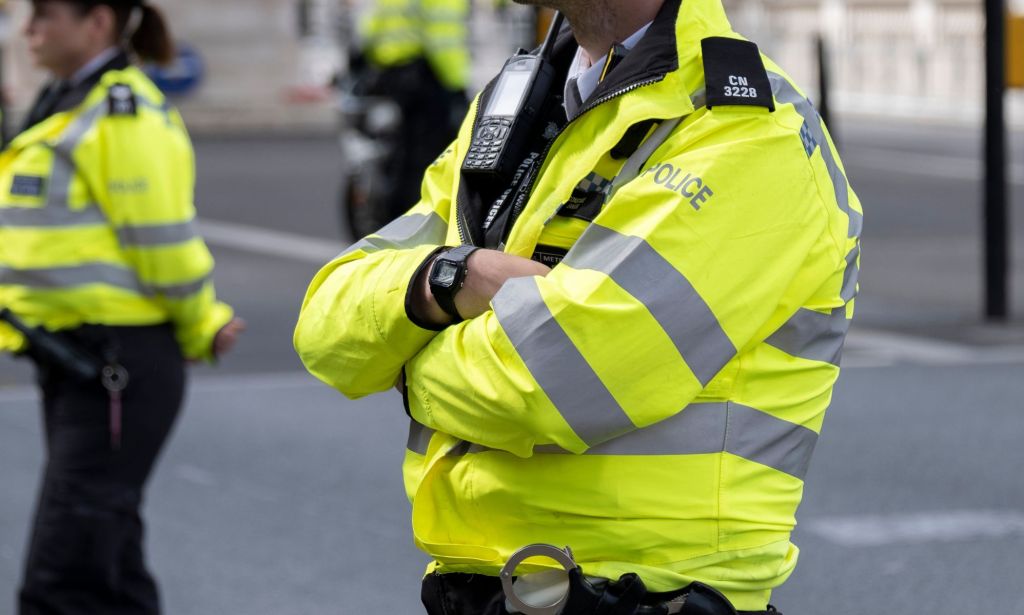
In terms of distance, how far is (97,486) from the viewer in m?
4.65

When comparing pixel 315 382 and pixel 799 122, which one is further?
pixel 315 382

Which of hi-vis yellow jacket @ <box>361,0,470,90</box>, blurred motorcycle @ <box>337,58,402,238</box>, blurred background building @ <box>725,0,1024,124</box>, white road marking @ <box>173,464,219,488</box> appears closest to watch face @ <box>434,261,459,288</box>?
white road marking @ <box>173,464,219,488</box>

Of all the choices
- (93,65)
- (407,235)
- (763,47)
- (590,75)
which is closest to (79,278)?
(93,65)

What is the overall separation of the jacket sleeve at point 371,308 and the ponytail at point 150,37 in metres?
2.33

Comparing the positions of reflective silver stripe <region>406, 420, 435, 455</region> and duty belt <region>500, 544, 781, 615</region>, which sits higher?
reflective silver stripe <region>406, 420, 435, 455</region>

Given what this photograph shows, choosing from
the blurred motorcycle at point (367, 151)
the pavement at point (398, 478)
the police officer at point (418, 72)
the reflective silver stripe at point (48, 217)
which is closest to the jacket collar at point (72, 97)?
the reflective silver stripe at point (48, 217)

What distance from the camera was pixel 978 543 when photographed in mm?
6598

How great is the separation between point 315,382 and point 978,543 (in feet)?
13.6

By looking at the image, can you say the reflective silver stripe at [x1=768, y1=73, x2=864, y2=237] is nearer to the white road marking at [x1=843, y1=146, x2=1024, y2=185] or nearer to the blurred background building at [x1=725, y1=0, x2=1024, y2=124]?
the white road marking at [x1=843, y1=146, x2=1024, y2=185]

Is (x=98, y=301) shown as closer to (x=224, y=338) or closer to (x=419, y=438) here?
(x=224, y=338)

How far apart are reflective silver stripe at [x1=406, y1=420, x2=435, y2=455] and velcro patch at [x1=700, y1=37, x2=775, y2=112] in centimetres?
70

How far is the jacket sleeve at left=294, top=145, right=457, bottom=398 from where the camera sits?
2.82 m

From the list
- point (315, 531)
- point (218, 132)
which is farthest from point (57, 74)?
A: point (218, 132)

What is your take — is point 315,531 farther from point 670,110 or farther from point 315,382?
point 670,110
